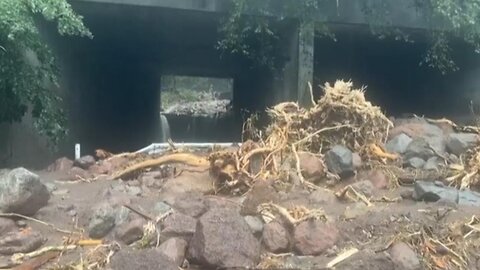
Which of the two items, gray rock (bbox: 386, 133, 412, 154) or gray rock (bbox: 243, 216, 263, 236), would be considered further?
gray rock (bbox: 386, 133, 412, 154)

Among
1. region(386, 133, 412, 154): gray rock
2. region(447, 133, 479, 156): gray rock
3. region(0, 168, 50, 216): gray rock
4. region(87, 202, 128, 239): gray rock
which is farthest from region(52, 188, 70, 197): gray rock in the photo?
region(447, 133, 479, 156): gray rock

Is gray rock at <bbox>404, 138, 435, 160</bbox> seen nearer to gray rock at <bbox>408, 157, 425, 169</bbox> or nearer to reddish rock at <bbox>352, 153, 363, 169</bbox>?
gray rock at <bbox>408, 157, 425, 169</bbox>

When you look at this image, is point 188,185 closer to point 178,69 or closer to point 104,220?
point 104,220

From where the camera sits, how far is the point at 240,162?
22.3 ft

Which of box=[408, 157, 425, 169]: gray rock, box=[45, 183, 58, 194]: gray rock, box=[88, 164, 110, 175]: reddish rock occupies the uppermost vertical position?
box=[408, 157, 425, 169]: gray rock

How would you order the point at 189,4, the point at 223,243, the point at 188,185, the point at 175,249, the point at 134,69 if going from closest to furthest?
the point at 223,243 → the point at 175,249 → the point at 188,185 → the point at 189,4 → the point at 134,69

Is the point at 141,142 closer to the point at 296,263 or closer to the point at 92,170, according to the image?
the point at 92,170

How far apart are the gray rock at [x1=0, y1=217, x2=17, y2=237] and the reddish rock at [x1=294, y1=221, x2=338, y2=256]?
196 cm

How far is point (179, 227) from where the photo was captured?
5004 mm

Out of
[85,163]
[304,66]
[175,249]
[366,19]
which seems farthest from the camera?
[304,66]

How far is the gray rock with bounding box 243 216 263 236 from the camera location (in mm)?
5105

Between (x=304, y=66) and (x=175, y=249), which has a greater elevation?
(x=304, y=66)

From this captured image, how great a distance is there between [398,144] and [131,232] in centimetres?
358

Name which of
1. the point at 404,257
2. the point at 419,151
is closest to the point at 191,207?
the point at 404,257
